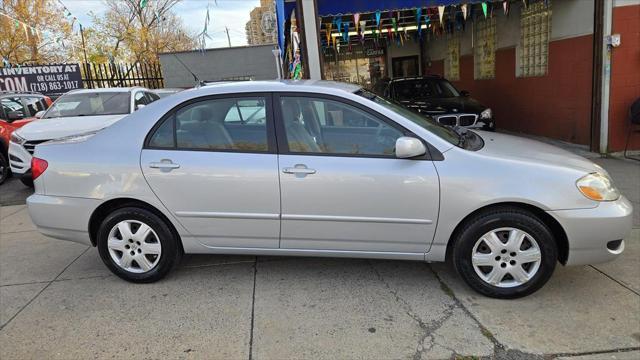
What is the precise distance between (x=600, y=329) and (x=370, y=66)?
19143 mm

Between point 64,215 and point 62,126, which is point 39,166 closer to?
point 64,215

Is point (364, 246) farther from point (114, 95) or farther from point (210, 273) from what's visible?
point (114, 95)

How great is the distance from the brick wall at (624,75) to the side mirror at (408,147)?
6.12 metres

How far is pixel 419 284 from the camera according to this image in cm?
360

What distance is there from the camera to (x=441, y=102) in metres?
8.42

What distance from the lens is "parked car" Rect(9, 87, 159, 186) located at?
23.2 feet

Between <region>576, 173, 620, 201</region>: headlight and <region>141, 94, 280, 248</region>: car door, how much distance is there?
7.05 ft

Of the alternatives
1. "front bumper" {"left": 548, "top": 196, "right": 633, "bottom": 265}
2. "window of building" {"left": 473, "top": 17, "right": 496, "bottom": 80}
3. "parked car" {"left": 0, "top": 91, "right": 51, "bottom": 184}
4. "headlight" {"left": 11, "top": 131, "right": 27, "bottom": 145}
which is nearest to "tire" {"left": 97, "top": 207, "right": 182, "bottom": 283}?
→ "front bumper" {"left": 548, "top": 196, "right": 633, "bottom": 265}

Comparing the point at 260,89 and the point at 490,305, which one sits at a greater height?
the point at 260,89

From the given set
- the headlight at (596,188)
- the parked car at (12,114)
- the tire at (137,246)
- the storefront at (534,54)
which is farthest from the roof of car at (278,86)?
Answer: the parked car at (12,114)

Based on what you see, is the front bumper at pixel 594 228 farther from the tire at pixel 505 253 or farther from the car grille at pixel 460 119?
the car grille at pixel 460 119

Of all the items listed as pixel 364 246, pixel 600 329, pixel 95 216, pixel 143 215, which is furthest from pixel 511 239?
pixel 95 216

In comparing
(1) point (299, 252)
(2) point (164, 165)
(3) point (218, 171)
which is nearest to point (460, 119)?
(1) point (299, 252)

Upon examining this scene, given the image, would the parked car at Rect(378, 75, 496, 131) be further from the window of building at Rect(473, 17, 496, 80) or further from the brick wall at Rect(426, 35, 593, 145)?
the window of building at Rect(473, 17, 496, 80)
